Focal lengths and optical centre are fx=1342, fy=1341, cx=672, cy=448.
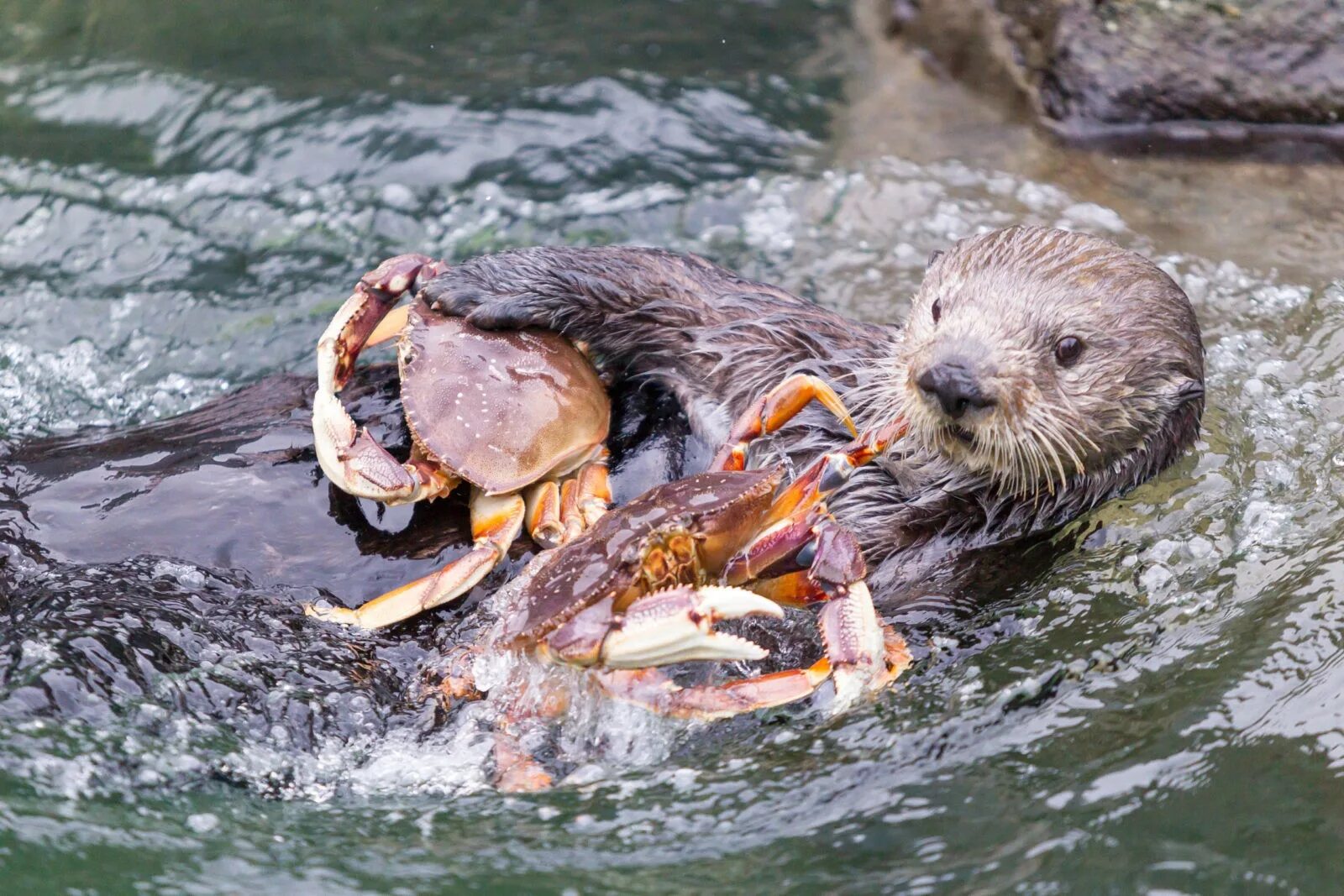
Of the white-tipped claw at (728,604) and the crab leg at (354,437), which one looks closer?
the white-tipped claw at (728,604)

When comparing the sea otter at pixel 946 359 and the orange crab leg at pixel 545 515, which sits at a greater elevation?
the sea otter at pixel 946 359

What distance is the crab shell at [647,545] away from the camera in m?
2.97

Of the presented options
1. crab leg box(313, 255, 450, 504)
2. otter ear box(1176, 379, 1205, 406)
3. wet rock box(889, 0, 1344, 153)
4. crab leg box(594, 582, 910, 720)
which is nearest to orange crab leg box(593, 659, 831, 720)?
crab leg box(594, 582, 910, 720)

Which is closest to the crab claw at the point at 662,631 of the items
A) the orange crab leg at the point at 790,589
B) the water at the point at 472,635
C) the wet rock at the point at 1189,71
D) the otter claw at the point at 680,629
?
the otter claw at the point at 680,629

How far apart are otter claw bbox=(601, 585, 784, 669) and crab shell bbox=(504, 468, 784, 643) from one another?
0.48 feet

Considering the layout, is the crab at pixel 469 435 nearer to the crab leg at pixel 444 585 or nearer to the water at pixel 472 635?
→ the crab leg at pixel 444 585

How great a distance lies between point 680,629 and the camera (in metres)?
2.75

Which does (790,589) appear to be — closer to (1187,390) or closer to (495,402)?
(495,402)

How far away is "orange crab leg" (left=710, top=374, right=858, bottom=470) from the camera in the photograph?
136 inches

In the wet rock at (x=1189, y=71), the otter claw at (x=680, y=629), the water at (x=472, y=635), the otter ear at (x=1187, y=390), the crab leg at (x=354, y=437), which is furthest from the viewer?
the wet rock at (x=1189, y=71)

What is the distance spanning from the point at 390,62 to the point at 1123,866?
18.2ft

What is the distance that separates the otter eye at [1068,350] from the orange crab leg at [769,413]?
621mm

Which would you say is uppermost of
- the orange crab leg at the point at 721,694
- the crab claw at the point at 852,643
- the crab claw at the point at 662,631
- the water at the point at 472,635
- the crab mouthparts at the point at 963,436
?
the crab mouthparts at the point at 963,436

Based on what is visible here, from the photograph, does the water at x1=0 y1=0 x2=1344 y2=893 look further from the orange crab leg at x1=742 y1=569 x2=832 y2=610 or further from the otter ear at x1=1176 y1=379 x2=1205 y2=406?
the otter ear at x1=1176 y1=379 x2=1205 y2=406
